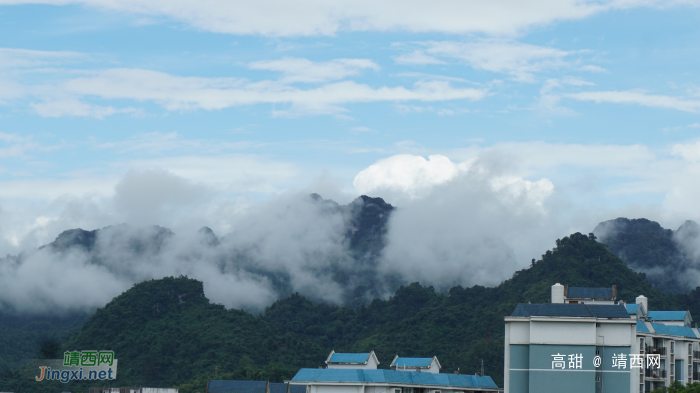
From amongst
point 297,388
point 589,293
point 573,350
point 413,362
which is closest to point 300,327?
point 413,362

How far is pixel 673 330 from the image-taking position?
74562 millimetres

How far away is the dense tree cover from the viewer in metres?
111

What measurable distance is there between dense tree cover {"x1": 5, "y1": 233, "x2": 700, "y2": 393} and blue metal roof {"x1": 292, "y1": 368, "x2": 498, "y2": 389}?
1320 inches

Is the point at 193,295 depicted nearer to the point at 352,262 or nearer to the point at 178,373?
the point at 178,373

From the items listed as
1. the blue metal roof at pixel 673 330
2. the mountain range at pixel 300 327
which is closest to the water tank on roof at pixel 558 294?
the blue metal roof at pixel 673 330

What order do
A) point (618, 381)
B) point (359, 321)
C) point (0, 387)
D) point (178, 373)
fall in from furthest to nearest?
point (359, 321) < point (178, 373) < point (0, 387) < point (618, 381)

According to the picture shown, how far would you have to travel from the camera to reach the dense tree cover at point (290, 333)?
111 metres

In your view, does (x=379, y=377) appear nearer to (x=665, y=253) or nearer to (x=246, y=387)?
(x=246, y=387)

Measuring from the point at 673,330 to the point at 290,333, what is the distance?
67330 mm

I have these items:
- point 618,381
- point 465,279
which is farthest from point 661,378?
point 465,279

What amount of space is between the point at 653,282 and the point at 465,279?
39.6 meters

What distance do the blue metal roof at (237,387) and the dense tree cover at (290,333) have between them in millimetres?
32933

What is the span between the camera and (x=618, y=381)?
192 ft

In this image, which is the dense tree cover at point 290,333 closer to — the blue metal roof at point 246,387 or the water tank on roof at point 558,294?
the water tank on roof at point 558,294
